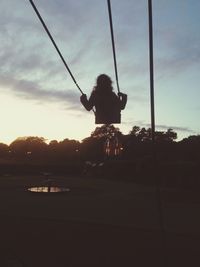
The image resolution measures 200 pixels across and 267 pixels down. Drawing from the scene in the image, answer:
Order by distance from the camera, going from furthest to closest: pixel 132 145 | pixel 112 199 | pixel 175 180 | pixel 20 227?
pixel 132 145 → pixel 175 180 → pixel 112 199 → pixel 20 227

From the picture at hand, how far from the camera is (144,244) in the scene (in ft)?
26.0

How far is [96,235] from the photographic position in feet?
29.0

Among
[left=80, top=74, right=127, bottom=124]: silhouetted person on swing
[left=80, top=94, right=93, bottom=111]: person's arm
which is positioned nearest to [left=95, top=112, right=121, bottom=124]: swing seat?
[left=80, top=74, right=127, bottom=124]: silhouetted person on swing

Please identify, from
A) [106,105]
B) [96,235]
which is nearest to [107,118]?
[106,105]

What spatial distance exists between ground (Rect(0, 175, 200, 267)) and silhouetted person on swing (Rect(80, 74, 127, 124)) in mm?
1904

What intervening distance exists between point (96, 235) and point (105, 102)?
328cm

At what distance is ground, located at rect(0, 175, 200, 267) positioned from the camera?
6840mm

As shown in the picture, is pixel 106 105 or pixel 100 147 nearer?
pixel 106 105

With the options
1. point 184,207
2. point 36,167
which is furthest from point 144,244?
point 36,167

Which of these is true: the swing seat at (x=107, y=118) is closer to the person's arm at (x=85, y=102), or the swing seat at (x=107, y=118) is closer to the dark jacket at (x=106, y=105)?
the dark jacket at (x=106, y=105)

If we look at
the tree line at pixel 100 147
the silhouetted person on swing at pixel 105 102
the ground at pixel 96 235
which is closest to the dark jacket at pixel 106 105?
the silhouetted person on swing at pixel 105 102

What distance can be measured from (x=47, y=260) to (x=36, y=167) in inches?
1243

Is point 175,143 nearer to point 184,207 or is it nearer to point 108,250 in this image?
point 184,207

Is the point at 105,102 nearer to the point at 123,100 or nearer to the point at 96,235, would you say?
the point at 123,100
